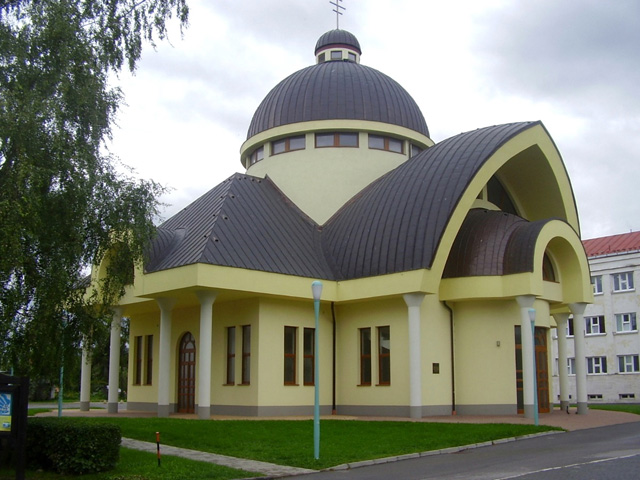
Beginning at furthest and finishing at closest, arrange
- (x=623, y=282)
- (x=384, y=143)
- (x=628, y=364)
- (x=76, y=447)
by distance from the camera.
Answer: (x=623, y=282) → (x=628, y=364) → (x=384, y=143) → (x=76, y=447)

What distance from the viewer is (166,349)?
24969mm

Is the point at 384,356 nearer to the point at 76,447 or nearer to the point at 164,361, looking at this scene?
the point at 164,361

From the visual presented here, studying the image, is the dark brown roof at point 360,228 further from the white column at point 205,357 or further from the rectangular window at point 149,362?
the rectangular window at point 149,362

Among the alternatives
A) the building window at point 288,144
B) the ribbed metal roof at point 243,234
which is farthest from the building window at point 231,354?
the building window at point 288,144

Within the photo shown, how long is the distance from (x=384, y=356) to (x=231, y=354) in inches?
218

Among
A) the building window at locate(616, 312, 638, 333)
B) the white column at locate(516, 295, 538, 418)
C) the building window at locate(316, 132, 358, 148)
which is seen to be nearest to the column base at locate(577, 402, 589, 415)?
the white column at locate(516, 295, 538, 418)

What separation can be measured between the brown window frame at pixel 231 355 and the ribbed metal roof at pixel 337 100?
1062 cm

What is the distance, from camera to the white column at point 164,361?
24.7 metres

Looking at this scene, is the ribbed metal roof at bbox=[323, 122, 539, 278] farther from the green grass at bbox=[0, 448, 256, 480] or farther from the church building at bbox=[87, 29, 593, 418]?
the green grass at bbox=[0, 448, 256, 480]

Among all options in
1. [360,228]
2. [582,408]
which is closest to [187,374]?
[360,228]

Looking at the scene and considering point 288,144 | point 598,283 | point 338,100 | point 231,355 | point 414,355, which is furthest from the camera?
point 598,283

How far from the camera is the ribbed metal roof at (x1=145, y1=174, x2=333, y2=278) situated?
78.7 ft

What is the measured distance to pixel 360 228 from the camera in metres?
27.4

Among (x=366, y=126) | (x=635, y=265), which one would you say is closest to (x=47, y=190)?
(x=366, y=126)
